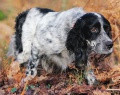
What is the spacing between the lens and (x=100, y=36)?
6672 mm

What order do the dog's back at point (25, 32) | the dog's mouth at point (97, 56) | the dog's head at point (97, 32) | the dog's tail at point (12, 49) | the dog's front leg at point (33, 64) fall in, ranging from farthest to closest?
the dog's tail at point (12, 49) → the dog's back at point (25, 32) → the dog's front leg at point (33, 64) → the dog's mouth at point (97, 56) → the dog's head at point (97, 32)

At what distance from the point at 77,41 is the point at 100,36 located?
419mm

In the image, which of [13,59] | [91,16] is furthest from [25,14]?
[91,16]

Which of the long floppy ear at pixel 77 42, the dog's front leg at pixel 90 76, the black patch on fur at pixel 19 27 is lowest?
the dog's front leg at pixel 90 76

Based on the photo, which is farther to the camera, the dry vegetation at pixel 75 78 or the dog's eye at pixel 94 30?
the dry vegetation at pixel 75 78

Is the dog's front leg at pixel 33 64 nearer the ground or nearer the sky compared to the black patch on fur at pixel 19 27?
nearer the ground

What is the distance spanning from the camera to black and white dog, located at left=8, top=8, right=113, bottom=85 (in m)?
6.73

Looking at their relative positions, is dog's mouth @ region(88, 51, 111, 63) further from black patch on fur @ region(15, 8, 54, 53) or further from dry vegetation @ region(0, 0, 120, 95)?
black patch on fur @ region(15, 8, 54, 53)

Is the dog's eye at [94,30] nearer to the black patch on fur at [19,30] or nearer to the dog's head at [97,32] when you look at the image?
the dog's head at [97,32]

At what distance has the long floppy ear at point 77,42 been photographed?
269 inches

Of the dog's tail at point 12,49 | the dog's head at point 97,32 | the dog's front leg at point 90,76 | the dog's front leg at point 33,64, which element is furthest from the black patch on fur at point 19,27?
the dog's head at point 97,32

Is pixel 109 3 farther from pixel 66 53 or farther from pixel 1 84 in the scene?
pixel 1 84

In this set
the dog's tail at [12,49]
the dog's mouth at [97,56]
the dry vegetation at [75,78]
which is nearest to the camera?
the dry vegetation at [75,78]

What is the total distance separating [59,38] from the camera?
712 centimetres
